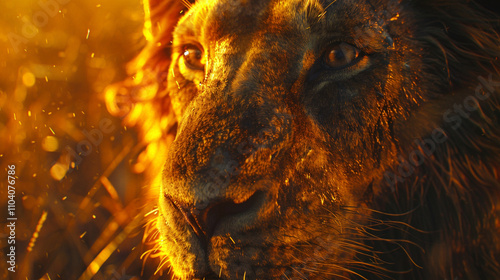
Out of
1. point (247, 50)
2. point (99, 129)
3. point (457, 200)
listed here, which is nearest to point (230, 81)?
point (247, 50)

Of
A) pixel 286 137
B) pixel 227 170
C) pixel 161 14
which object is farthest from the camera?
pixel 161 14

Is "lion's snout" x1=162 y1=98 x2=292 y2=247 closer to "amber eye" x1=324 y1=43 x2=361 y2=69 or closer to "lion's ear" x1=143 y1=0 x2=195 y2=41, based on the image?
"amber eye" x1=324 y1=43 x2=361 y2=69

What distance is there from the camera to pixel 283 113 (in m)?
1.78

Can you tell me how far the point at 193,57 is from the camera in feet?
8.07

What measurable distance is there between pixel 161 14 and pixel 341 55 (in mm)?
1414

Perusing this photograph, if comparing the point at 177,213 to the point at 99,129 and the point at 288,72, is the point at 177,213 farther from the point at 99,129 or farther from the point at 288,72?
the point at 99,129

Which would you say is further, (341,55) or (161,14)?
(161,14)

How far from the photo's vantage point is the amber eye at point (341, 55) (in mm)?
1881

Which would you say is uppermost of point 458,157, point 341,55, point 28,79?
point 28,79

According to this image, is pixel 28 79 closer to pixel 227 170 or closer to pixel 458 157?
pixel 227 170

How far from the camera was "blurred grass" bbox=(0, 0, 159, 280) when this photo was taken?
336 centimetres

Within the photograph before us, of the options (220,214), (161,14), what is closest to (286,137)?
(220,214)

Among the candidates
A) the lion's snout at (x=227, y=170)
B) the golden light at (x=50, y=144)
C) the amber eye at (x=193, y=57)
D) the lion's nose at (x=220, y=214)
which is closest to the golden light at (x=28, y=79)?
the golden light at (x=50, y=144)

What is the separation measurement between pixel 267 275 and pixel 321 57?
924 mm
